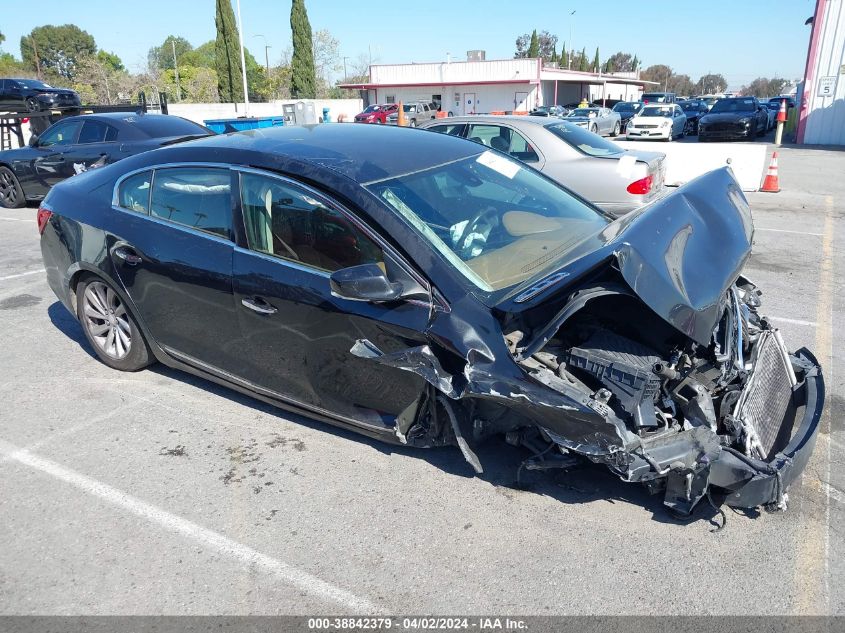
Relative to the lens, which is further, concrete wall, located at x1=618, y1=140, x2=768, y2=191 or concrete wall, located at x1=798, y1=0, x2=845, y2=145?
concrete wall, located at x1=798, y1=0, x2=845, y2=145

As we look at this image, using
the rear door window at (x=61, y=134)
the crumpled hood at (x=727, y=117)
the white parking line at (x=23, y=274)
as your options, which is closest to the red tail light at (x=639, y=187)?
the white parking line at (x=23, y=274)

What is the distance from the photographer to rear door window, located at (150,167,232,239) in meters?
3.82

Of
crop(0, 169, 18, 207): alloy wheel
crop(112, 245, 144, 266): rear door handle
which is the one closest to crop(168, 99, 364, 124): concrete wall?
crop(0, 169, 18, 207): alloy wheel

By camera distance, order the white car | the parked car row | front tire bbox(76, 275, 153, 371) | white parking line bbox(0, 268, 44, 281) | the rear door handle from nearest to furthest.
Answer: the rear door handle → front tire bbox(76, 275, 153, 371) → white parking line bbox(0, 268, 44, 281) → the parked car row → the white car

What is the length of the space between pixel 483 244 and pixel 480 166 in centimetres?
79

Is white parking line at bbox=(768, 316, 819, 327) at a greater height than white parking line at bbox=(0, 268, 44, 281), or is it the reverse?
white parking line at bbox=(0, 268, 44, 281)

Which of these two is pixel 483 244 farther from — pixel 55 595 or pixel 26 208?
pixel 26 208

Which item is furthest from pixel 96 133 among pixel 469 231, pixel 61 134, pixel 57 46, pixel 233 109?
pixel 57 46

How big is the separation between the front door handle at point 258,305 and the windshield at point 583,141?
6.04 meters

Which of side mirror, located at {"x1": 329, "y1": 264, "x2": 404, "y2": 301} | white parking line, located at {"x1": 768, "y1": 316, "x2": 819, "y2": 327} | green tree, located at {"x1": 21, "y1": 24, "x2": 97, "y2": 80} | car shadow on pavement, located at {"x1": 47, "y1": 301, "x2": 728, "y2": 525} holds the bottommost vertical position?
car shadow on pavement, located at {"x1": 47, "y1": 301, "x2": 728, "y2": 525}

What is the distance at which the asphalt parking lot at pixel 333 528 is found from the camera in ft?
8.90

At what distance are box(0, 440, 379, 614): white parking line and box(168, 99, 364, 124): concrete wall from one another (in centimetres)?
2439

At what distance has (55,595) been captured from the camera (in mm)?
2768

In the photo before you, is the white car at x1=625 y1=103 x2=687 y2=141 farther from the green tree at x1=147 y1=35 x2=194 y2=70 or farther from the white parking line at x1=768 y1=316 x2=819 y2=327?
the green tree at x1=147 y1=35 x2=194 y2=70
